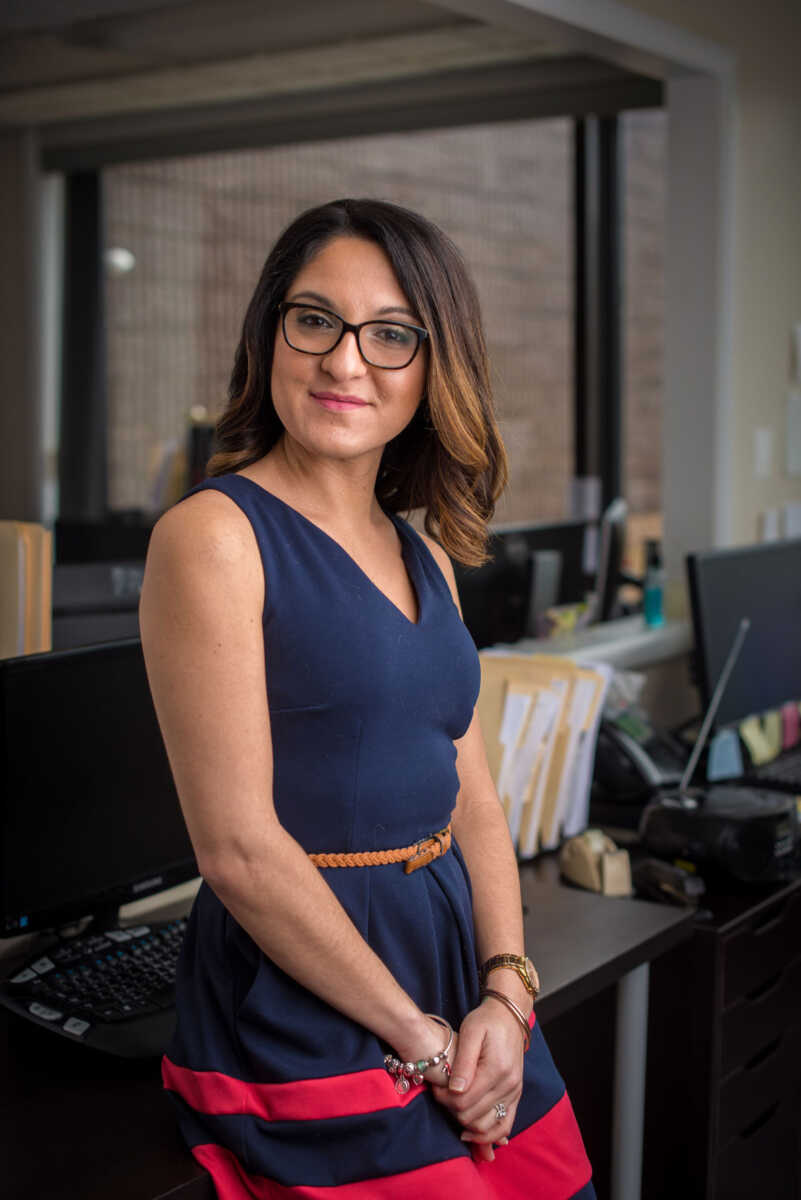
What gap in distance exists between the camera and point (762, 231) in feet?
Result: 12.4

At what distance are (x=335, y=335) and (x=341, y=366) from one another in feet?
0.13

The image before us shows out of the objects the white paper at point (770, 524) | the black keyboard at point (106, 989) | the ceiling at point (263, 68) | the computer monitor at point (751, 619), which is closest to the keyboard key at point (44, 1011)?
the black keyboard at point (106, 989)

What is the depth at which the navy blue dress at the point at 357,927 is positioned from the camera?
4.30ft

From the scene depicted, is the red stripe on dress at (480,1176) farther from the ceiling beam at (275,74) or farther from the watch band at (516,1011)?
the ceiling beam at (275,74)

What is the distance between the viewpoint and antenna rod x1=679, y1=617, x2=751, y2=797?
9.02 feet

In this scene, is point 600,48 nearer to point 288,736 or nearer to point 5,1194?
point 288,736

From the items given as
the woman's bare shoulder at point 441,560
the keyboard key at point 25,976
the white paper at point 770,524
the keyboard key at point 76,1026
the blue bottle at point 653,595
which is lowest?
the keyboard key at point 76,1026

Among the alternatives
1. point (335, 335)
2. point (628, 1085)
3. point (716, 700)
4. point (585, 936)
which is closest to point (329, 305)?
point (335, 335)

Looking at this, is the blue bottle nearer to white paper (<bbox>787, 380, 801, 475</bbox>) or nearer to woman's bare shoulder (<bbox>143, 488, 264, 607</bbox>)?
white paper (<bbox>787, 380, 801, 475</bbox>)

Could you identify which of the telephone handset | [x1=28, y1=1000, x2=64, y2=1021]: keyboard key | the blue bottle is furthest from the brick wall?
[x1=28, y1=1000, x2=64, y2=1021]: keyboard key

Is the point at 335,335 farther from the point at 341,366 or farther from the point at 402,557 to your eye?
the point at 402,557

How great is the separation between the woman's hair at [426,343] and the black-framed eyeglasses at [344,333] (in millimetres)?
29

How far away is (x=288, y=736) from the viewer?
1.32 m

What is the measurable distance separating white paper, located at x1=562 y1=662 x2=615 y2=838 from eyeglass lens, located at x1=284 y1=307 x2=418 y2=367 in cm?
125
